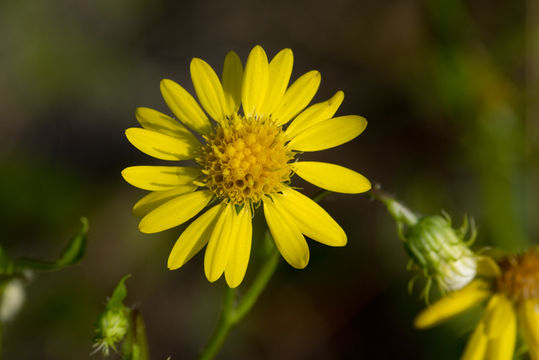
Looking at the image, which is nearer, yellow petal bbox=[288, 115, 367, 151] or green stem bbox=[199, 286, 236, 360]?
yellow petal bbox=[288, 115, 367, 151]

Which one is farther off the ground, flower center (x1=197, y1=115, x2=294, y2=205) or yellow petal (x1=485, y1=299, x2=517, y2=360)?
flower center (x1=197, y1=115, x2=294, y2=205)

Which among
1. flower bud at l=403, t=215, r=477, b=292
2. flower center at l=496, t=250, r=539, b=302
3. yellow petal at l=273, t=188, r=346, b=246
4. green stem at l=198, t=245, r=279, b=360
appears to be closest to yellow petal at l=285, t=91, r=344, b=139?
yellow petal at l=273, t=188, r=346, b=246

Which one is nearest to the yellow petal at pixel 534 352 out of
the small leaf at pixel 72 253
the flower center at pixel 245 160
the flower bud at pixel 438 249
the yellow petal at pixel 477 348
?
the yellow petal at pixel 477 348

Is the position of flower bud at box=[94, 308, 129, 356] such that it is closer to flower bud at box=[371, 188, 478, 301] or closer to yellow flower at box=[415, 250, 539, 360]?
flower bud at box=[371, 188, 478, 301]

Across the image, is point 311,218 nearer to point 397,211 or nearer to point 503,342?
point 397,211

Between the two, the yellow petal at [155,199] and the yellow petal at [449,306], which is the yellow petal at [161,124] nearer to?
the yellow petal at [155,199]

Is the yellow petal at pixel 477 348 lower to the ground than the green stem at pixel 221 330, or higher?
lower
